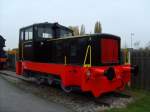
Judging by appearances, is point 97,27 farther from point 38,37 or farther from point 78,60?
point 78,60

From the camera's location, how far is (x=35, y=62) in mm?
12406

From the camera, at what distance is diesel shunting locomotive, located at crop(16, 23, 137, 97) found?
902 centimetres

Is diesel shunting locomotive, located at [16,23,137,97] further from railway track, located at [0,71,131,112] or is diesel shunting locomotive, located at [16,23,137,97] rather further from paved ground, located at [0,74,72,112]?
paved ground, located at [0,74,72,112]

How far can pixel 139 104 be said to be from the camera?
340 inches

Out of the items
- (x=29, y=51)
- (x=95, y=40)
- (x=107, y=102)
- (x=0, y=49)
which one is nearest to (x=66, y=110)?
(x=107, y=102)

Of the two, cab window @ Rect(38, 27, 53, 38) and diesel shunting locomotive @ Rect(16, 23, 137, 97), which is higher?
cab window @ Rect(38, 27, 53, 38)

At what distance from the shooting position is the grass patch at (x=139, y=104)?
25.9ft

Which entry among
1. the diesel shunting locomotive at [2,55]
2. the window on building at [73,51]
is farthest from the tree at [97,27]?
the window on building at [73,51]

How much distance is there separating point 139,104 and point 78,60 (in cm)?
266

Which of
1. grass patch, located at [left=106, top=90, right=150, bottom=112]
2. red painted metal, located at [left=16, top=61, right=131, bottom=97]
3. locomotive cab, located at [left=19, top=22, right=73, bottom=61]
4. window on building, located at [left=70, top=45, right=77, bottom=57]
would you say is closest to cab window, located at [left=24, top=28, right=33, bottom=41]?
locomotive cab, located at [left=19, top=22, right=73, bottom=61]

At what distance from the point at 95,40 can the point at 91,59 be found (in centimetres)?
66

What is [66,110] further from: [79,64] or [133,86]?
[133,86]

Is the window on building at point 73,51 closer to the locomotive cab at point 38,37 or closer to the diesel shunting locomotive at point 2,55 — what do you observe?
the locomotive cab at point 38,37

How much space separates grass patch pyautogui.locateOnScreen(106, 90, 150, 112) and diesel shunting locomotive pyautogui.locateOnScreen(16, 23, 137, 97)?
73 centimetres
